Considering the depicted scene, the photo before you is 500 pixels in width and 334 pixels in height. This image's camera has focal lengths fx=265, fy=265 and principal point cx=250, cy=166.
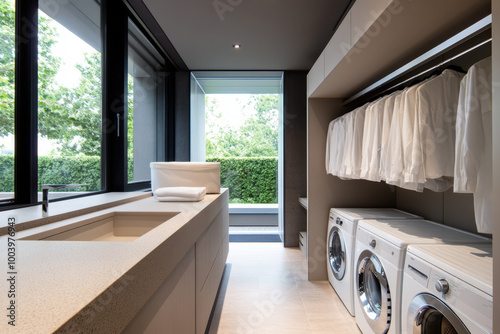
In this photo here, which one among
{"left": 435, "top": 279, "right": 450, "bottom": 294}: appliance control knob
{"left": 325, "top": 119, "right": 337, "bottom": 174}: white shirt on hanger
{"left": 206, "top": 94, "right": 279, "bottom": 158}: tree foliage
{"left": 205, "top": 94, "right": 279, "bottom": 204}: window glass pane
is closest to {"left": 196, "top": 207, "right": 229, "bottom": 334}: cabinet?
{"left": 435, "top": 279, "right": 450, "bottom": 294}: appliance control knob

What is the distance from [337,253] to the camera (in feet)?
8.05

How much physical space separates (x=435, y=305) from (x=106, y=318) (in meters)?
1.24

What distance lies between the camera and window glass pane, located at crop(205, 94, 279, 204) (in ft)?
16.4

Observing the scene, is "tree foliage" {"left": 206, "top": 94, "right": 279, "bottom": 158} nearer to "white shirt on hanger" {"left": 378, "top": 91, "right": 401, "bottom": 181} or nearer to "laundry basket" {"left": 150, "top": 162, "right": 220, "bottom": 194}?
"laundry basket" {"left": 150, "top": 162, "right": 220, "bottom": 194}

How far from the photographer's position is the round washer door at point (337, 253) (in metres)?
2.27

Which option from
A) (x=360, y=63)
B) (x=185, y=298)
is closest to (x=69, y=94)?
(x=185, y=298)

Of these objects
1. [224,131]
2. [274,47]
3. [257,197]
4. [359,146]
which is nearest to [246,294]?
[359,146]

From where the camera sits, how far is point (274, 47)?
3193 millimetres

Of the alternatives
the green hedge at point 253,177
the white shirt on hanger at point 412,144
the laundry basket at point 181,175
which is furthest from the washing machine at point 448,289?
the green hedge at point 253,177

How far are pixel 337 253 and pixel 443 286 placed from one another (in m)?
1.43

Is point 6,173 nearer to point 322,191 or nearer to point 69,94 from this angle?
point 69,94

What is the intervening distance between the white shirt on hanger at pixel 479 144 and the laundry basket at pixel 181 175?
6.11 ft

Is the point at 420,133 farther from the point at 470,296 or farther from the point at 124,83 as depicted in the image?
the point at 124,83

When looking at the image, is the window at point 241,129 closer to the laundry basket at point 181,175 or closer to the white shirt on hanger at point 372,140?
the laundry basket at point 181,175
